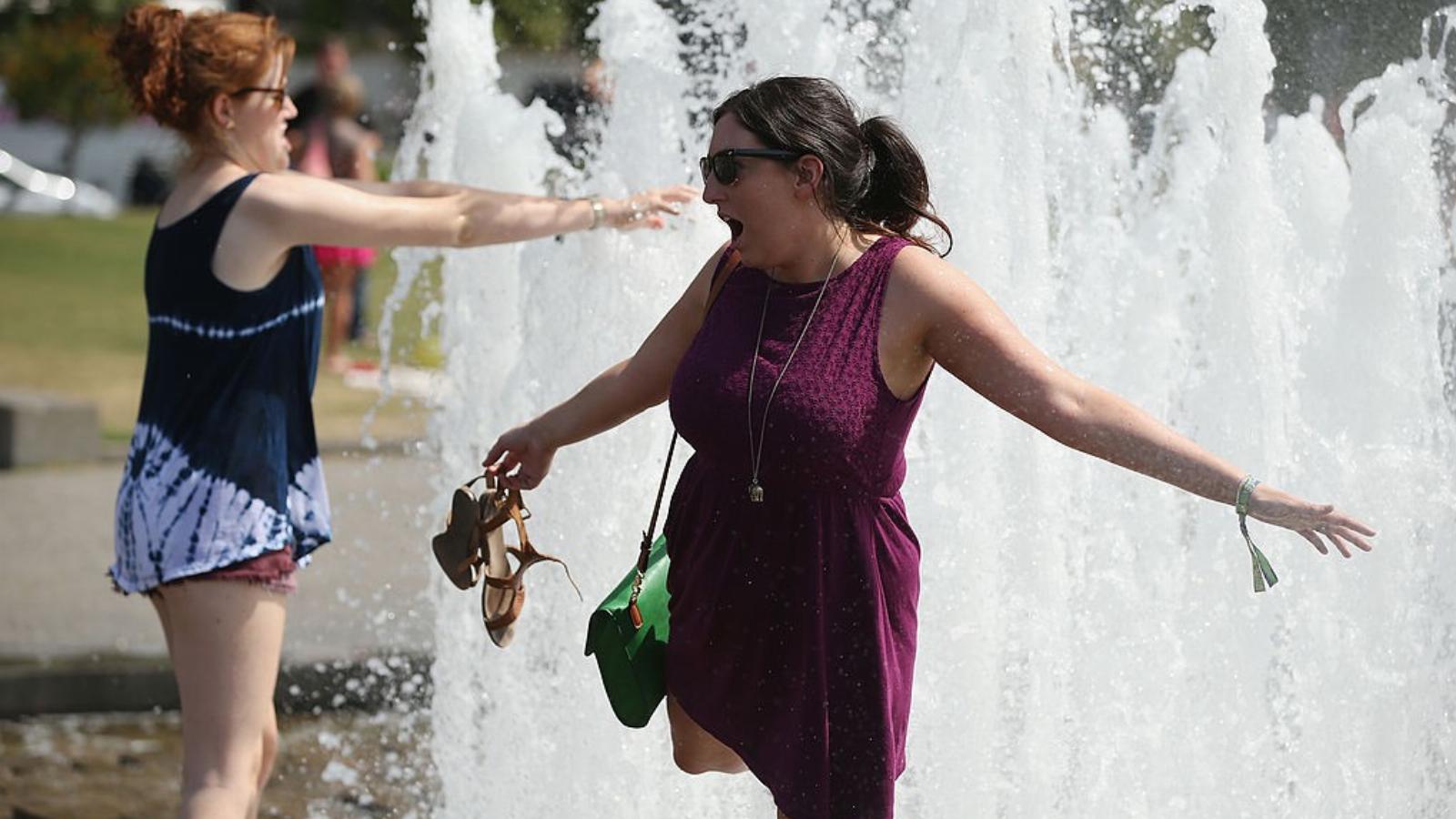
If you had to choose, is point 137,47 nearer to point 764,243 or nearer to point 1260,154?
point 764,243

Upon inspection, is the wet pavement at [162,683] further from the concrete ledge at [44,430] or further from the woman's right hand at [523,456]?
the woman's right hand at [523,456]

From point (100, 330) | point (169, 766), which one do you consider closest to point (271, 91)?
point (169, 766)

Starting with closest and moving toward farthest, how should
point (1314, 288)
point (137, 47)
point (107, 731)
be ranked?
point (137, 47) → point (1314, 288) → point (107, 731)

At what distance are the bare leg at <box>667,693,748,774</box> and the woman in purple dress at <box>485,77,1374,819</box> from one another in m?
0.08

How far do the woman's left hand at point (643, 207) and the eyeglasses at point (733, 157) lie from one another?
1.04 metres

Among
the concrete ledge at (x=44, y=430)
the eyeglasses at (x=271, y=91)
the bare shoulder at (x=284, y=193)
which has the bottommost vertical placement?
the concrete ledge at (x=44, y=430)

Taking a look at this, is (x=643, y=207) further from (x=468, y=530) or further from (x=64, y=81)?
(x=64, y=81)

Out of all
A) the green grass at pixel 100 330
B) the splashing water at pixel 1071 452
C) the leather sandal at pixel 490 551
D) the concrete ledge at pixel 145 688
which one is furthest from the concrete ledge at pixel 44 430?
the leather sandal at pixel 490 551

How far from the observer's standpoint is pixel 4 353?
39.1ft

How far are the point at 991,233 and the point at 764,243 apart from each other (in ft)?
4.60

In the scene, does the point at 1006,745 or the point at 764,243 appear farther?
the point at 1006,745

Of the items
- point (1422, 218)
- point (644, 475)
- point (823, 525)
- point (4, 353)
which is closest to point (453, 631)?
point (644, 475)

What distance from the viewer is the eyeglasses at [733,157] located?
2695 millimetres

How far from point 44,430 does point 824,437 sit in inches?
267
